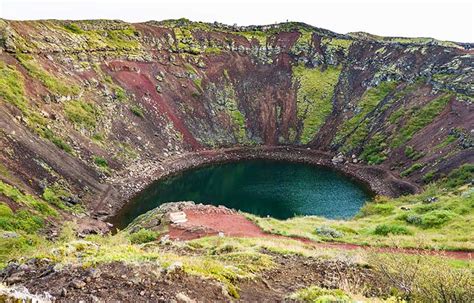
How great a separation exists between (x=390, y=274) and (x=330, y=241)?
13484 millimetres

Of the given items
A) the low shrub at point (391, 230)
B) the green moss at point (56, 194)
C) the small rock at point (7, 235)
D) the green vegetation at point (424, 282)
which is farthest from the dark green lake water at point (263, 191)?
the green vegetation at point (424, 282)

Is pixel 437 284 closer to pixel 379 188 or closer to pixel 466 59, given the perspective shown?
pixel 379 188

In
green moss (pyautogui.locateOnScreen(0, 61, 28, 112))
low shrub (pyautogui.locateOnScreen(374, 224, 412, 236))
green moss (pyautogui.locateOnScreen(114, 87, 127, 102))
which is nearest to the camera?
low shrub (pyautogui.locateOnScreen(374, 224, 412, 236))

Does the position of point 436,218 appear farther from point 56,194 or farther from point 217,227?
point 56,194

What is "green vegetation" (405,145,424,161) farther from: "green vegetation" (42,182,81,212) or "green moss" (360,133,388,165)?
"green vegetation" (42,182,81,212)

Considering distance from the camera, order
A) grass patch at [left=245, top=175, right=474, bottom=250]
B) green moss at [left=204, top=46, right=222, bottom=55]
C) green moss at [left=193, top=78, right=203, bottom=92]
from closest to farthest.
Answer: grass patch at [left=245, top=175, right=474, bottom=250], green moss at [left=193, top=78, right=203, bottom=92], green moss at [left=204, top=46, right=222, bottom=55]

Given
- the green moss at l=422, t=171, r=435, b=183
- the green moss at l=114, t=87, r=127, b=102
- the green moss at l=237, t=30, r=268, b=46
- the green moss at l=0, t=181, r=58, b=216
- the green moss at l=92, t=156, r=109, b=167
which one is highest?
the green moss at l=237, t=30, r=268, b=46

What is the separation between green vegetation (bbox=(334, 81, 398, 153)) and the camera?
7888 centimetres

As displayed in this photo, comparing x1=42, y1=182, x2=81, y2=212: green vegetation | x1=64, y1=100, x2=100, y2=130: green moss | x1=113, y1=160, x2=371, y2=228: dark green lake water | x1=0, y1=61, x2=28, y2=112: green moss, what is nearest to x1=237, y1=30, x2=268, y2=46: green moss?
x1=113, y1=160, x2=371, y2=228: dark green lake water

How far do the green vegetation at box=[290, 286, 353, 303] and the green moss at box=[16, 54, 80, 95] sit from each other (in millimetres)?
58731

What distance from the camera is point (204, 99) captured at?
8831 cm

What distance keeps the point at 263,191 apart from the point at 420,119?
30979 millimetres

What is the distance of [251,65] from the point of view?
99688mm

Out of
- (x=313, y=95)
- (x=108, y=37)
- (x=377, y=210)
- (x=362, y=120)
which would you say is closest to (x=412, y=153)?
(x=362, y=120)
